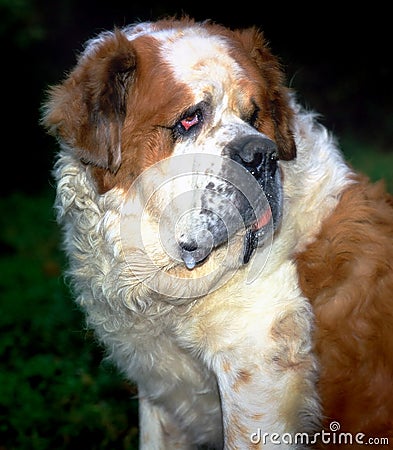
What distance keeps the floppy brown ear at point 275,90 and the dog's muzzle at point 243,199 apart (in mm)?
303

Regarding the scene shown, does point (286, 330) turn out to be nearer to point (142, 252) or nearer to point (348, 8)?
point (142, 252)

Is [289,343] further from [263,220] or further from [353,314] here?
[263,220]

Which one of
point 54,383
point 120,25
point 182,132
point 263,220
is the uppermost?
point 182,132

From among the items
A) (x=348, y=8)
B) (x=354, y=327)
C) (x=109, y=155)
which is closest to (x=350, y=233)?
(x=354, y=327)

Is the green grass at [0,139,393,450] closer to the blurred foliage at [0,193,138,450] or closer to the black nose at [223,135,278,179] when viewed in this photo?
the blurred foliage at [0,193,138,450]

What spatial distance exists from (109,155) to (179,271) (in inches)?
24.9

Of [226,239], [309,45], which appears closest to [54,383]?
[226,239]

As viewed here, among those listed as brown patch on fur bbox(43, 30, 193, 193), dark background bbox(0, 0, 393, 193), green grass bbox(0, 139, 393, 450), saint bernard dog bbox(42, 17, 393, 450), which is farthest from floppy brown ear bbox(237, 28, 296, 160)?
dark background bbox(0, 0, 393, 193)

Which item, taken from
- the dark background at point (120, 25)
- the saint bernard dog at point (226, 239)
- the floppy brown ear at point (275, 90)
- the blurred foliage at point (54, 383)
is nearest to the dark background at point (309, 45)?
the dark background at point (120, 25)

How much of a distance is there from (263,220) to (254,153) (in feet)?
1.02

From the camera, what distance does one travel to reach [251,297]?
3424 millimetres

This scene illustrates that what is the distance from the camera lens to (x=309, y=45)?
40.1 ft

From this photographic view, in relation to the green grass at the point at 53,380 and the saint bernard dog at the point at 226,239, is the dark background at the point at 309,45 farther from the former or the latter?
the saint bernard dog at the point at 226,239

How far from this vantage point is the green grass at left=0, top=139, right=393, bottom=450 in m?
4.67
